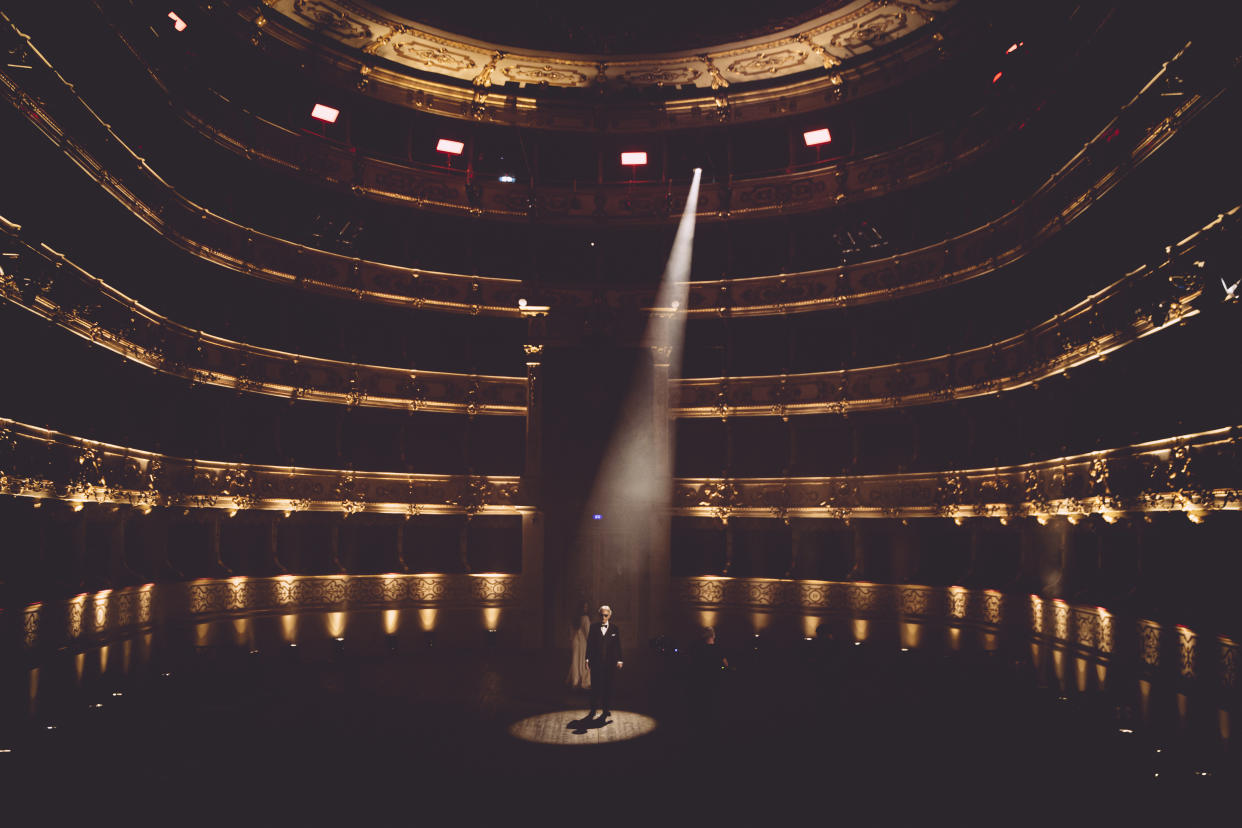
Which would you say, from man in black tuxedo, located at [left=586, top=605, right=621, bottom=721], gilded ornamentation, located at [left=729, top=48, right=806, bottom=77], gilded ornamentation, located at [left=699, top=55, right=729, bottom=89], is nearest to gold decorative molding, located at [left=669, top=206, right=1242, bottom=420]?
gilded ornamentation, located at [left=699, top=55, right=729, bottom=89]

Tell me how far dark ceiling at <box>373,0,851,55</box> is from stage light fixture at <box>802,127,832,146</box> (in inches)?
149

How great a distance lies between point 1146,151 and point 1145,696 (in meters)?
9.27

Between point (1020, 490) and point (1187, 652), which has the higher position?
point (1020, 490)

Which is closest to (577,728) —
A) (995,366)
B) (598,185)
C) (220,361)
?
(995,366)

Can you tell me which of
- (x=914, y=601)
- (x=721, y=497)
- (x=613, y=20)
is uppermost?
(x=613, y=20)

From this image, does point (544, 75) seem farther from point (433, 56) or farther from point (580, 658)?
point (580, 658)

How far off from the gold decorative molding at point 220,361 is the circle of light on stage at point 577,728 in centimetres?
1082

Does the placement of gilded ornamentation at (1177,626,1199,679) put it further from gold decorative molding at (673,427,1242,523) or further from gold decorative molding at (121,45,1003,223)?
gold decorative molding at (121,45,1003,223)

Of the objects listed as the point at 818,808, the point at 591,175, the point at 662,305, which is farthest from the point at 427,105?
the point at 818,808

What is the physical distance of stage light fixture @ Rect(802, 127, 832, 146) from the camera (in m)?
26.3

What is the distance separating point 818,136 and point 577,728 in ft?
67.2

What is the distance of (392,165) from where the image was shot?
2562 centimetres

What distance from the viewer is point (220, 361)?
21641mm

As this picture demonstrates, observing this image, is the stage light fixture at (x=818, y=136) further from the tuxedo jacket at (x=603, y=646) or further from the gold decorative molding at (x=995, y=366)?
the tuxedo jacket at (x=603, y=646)
